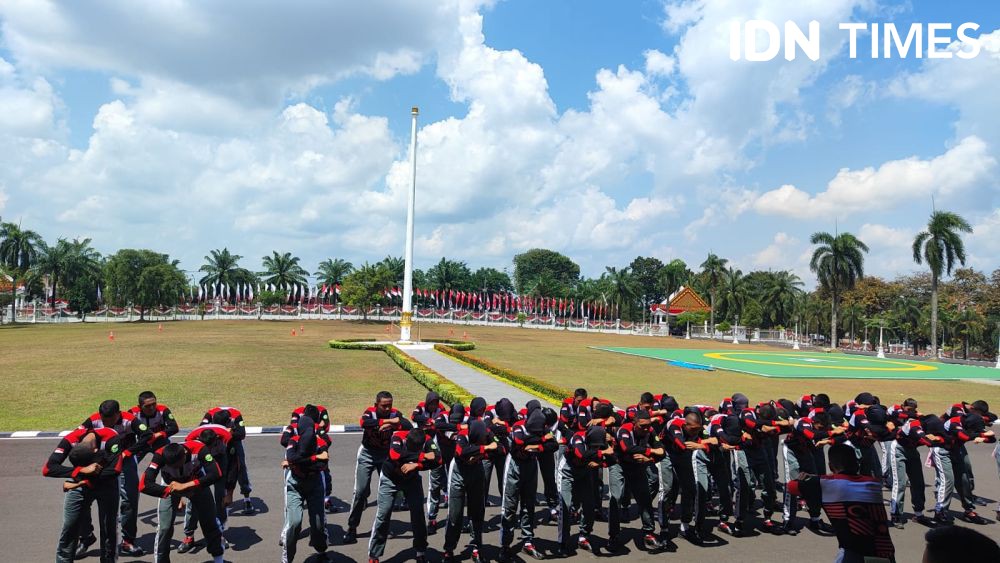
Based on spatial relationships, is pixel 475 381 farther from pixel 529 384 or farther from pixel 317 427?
pixel 317 427

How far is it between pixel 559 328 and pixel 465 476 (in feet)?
272

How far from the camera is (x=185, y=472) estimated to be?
22.6 ft

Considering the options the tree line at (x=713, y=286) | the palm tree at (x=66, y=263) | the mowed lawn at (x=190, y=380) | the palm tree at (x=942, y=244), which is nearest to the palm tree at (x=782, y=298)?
the tree line at (x=713, y=286)

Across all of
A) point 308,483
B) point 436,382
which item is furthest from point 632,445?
point 436,382

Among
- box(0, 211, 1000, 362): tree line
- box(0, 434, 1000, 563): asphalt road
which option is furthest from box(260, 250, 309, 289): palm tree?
box(0, 434, 1000, 563): asphalt road

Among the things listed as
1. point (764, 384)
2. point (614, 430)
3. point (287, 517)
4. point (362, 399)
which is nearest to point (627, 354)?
point (764, 384)

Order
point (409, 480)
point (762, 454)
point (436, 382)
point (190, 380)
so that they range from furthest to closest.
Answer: point (190, 380)
point (436, 382)
point (762, 454)
point (409, 480)

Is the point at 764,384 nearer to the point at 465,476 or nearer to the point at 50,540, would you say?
the point at 465,476

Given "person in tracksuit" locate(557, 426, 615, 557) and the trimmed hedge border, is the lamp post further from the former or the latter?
"person in tracksuit" locate(557, 426, 615, 557)

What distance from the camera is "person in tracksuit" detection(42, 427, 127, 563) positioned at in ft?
22.2

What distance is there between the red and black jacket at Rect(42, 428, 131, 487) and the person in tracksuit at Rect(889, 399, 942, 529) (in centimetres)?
1142

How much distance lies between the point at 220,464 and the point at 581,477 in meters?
5.03

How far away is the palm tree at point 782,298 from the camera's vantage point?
288 feet

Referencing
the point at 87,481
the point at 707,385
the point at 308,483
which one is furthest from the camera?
the point at 707,385
